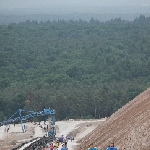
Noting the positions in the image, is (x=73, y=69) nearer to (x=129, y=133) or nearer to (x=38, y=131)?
(x=38, y=131)

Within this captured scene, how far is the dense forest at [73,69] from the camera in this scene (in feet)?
241

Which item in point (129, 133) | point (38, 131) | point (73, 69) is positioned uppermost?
point (129, 133)

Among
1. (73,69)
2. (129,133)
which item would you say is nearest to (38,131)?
(129,133)

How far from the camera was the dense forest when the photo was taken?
73.6 meters

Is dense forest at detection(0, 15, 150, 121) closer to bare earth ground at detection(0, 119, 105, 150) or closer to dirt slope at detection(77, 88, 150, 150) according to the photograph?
bare earth ground at detection(0, 119, 105, 150)

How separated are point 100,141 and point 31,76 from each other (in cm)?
7107

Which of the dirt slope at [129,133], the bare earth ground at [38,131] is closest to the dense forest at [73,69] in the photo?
the bare earth ground at [38,131]

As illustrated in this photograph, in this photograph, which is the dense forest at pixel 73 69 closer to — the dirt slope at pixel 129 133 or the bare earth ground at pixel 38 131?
the bare earth ground at pixel 38 131

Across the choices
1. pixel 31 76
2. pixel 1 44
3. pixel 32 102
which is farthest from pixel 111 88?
pixel 1 44

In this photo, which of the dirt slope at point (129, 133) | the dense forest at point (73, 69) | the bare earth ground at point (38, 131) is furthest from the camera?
the dense forest at point (73, 69)

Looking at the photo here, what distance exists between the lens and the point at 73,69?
347 feet

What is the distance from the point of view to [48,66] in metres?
114

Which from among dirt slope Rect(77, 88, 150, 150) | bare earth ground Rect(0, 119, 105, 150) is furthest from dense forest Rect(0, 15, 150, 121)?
dirt slope Rect(77, 88, 150, 150)

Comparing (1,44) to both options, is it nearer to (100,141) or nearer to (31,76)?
(31,76)
